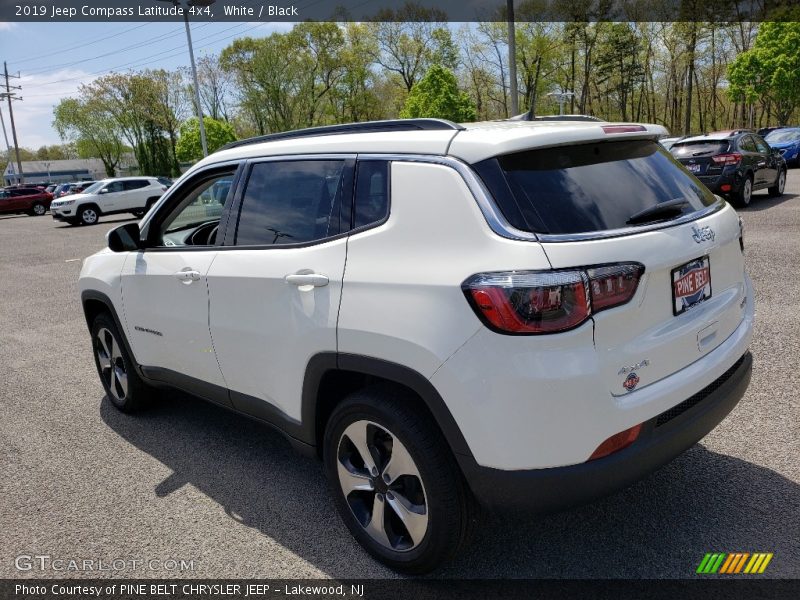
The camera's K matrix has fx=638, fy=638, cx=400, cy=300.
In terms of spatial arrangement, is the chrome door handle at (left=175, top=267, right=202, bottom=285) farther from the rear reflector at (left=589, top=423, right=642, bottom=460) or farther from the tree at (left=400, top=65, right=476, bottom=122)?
the tree at (left=400, top=65, right=476, bottom=122)

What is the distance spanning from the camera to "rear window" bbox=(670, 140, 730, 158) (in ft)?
41.7

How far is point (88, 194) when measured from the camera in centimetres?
2606

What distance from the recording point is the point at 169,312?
145 inches

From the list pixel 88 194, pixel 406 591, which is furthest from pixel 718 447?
pixel 88 194

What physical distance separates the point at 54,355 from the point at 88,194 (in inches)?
877

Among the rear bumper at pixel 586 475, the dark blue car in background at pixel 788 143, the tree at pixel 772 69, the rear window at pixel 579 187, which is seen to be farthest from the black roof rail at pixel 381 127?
the tree at pixel 772 69

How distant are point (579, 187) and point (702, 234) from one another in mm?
585

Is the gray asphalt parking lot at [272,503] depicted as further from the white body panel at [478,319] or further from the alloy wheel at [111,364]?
the white body panel at [478,319]

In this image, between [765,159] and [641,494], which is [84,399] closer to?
[641,494]

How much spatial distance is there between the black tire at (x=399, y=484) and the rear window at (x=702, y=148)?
1233cm

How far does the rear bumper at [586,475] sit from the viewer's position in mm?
2180

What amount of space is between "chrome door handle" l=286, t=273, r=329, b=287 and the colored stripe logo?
75.3 inches

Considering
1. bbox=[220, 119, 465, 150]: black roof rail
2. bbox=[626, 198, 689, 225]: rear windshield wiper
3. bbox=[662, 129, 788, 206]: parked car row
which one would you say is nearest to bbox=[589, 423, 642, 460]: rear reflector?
bbox=[626, 198, 689, 225]: rear windshield wiper

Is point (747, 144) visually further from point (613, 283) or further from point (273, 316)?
point (273, 316)
